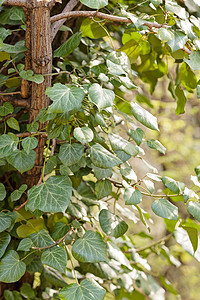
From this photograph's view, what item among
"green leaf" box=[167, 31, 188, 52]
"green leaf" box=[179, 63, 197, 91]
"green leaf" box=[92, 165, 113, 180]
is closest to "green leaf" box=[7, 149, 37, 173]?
"green leaf" box=[92, 165, 113, 180]

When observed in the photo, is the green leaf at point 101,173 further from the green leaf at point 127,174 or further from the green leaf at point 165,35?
the green leaf at point 165,35

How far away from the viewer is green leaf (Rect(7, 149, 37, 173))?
62 cm

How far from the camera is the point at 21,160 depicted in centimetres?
63

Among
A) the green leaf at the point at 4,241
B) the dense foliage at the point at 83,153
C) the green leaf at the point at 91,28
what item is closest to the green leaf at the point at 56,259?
the dense foliage at the point at 83,153

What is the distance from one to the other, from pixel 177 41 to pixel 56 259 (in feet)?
1.49

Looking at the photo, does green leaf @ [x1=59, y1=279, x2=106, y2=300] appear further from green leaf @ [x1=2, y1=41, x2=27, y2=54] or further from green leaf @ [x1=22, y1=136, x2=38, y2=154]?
green leaf @ [x1=2, y1=41, x2=27, y2=54]

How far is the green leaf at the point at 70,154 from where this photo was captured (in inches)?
23.5

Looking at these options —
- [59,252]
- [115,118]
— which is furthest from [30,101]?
[59,252]

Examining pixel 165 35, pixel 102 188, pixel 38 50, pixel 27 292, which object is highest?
pixel 165 35

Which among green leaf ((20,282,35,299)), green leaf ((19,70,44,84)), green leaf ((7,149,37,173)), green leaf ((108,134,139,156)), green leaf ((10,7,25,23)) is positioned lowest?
green leaf ((20,282,35,299))

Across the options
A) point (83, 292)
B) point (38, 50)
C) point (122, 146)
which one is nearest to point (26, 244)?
point (83, 292)

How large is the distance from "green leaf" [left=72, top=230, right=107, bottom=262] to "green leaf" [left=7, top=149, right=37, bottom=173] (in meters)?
0.17

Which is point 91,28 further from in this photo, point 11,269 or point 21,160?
point 11,269

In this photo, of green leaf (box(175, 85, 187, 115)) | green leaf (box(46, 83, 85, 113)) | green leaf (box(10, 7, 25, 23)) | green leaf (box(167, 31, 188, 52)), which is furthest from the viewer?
green leaf (box(175, 85, 187, 115))
